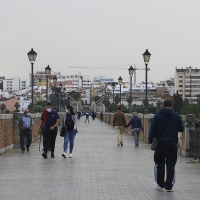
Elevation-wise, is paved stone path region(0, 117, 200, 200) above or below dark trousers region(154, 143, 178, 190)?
below

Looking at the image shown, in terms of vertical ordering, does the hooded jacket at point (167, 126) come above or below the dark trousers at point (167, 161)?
above

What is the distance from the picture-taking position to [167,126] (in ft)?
33.8

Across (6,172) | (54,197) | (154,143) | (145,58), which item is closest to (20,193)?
(54,197)

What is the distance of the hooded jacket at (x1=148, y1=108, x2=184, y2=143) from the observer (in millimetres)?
10281

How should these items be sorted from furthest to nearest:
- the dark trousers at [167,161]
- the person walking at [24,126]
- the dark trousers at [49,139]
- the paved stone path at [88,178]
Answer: the person walking at [24,126] → the dark trousers at [49,139] → the dark trousers at [167,161] → the paved stone path at [88,178]

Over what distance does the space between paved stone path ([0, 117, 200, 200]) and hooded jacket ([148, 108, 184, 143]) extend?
1016 millimetres

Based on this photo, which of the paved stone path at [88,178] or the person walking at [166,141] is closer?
the paved stone path at [88,178]

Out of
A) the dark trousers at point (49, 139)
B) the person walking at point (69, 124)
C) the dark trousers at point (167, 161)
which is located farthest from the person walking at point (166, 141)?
the dark trousers at point (49, 139)

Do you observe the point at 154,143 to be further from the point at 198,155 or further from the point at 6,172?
the point at 198,155

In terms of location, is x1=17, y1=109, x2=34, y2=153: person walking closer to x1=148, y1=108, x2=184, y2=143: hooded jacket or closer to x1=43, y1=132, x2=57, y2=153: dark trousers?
x1=43, y1=132, x2=57, y2=153: dark trousers

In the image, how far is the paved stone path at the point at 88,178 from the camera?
32.4ft

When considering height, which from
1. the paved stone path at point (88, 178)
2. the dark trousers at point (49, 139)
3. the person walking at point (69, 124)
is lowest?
the paved stone path at point (88, 178)

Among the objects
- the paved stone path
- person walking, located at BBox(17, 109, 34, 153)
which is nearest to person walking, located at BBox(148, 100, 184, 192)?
the paved stone path

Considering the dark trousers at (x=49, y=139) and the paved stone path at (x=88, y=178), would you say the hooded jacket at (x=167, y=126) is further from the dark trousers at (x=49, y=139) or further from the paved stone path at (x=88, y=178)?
the dark trousers at (x=49, y=139)
